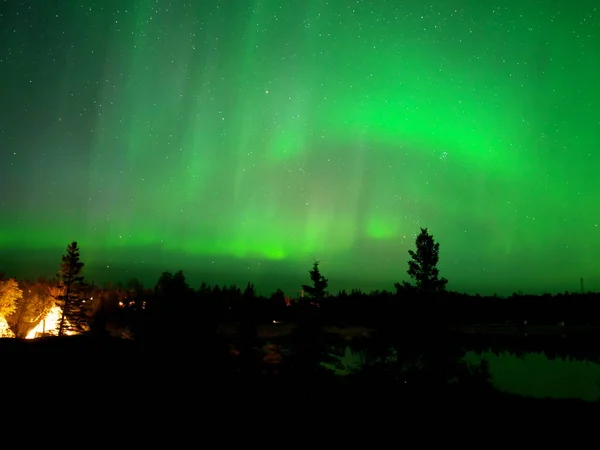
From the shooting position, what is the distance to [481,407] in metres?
22.5

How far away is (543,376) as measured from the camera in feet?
183

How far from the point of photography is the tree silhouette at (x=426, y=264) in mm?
30797

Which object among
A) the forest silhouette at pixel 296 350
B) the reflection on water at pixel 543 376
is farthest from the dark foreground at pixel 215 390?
the reflection on water at pixel 543 376

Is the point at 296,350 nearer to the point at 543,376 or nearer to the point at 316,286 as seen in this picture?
the point at 316,286

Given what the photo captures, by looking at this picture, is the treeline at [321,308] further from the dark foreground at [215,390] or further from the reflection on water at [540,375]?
the reflection on water at [540,375]

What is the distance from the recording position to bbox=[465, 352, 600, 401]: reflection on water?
4672cm

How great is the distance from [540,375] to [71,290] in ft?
215

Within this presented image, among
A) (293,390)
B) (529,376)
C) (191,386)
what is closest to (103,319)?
(191,386)

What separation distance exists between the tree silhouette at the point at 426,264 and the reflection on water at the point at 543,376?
683 inches

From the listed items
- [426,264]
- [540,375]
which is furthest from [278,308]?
[426,264]

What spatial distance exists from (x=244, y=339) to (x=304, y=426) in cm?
1087

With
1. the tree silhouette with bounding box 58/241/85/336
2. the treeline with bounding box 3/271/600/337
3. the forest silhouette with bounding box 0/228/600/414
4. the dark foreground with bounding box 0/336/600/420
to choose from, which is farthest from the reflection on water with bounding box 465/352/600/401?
the tree silhouette with bounding box 58/241/85/336

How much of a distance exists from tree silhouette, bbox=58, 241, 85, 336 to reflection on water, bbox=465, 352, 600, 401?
54208mm

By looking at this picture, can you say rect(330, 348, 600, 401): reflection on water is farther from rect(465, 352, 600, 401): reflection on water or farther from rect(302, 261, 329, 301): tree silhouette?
rect(302, 261, 329, 301): tree silhouette
